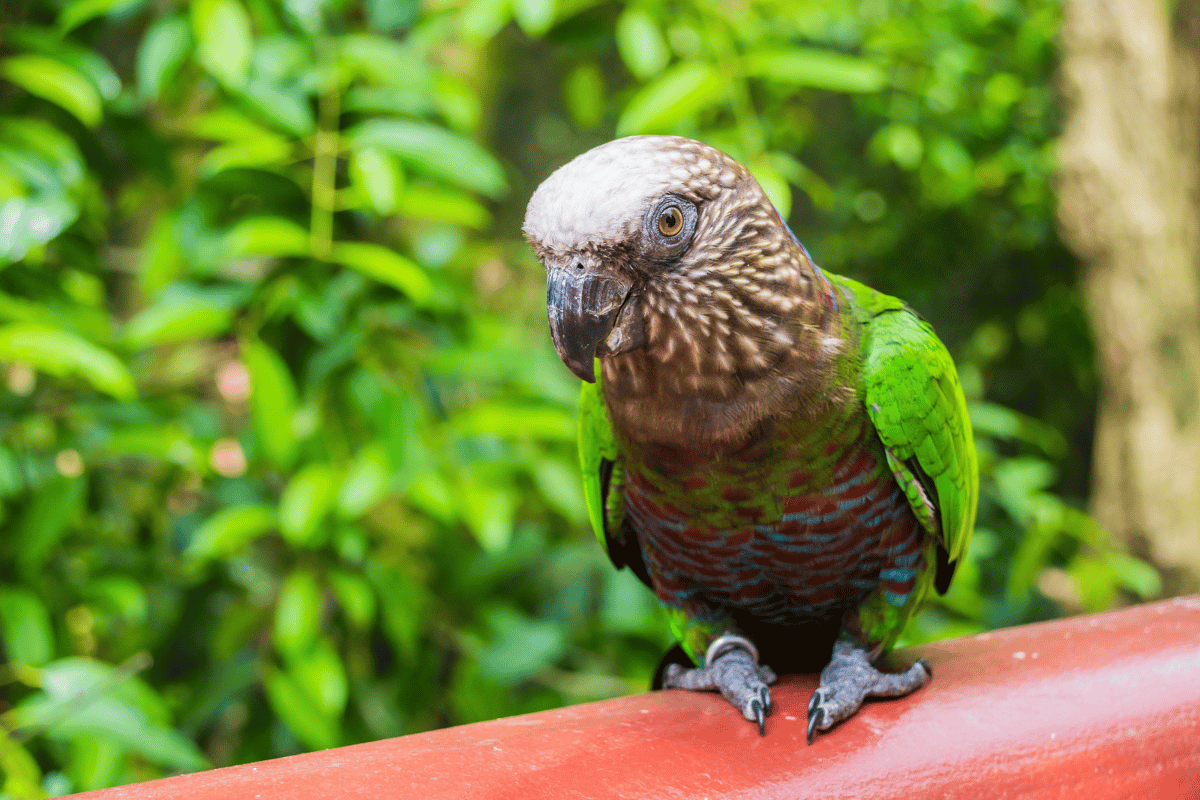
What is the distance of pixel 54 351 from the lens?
1.36 m

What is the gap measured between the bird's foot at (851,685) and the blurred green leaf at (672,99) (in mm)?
936

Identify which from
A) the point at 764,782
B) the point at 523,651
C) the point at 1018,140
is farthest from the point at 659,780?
the point at 1018,140

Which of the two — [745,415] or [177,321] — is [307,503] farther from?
[745,415]

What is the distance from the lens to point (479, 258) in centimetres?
200

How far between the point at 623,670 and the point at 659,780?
1006mm

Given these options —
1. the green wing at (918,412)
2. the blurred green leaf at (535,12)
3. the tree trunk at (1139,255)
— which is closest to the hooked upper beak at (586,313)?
the green wing at (918,412)

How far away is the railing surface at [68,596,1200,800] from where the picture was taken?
0.89 meters

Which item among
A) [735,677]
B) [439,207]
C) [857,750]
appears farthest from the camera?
[439,207]

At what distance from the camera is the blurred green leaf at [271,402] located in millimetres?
1547

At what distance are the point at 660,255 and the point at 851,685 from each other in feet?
1.86

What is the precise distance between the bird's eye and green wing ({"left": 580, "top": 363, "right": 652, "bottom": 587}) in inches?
11.5

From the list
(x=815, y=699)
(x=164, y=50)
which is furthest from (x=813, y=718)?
(x=164, y=50)

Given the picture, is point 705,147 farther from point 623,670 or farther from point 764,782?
point 623,670

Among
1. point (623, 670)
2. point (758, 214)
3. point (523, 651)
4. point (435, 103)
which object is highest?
point (435, 103)
